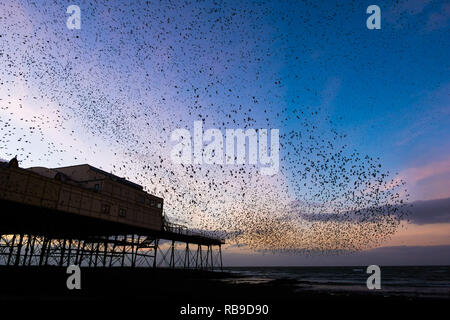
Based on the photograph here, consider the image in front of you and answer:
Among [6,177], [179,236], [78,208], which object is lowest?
[179,236]

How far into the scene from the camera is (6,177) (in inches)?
907

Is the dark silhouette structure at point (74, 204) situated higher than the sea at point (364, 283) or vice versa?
the dark silhouette structure at point (74, 204)

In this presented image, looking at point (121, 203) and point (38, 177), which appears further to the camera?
point (121, 203)

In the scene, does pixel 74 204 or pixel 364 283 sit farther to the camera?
pixel 364 283

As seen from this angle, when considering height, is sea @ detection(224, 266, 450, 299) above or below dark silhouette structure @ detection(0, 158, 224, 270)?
below
